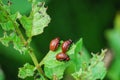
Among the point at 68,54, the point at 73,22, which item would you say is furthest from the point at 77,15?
the point at 68,54

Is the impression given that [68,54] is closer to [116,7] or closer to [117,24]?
[117,24]

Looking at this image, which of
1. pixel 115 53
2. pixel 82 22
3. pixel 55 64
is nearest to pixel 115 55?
pixel 115 53

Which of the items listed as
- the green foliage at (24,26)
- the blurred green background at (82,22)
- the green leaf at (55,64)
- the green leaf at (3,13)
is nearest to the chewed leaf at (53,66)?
the green leaf at (55,64)

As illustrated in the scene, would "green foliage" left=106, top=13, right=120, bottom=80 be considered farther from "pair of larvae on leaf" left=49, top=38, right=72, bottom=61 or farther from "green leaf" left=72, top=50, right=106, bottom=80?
"pair of larvae on leaf" left=49, top=38, right=72, bottom=61

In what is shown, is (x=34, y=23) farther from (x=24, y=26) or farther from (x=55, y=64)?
(x=55, y=64)

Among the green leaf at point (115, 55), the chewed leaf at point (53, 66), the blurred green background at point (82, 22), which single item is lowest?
the chewed leaf at point (53, 66)

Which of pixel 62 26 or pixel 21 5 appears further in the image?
pixel 62 26

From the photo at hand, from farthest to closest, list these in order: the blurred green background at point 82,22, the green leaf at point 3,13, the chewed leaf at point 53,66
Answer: the blurred green background at point 82,22 → the chewed leaf at point 53,66 → the green leaf at point 3,13

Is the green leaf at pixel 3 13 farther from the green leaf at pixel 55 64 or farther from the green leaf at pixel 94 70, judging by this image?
the green leaf at pixel 94 70
